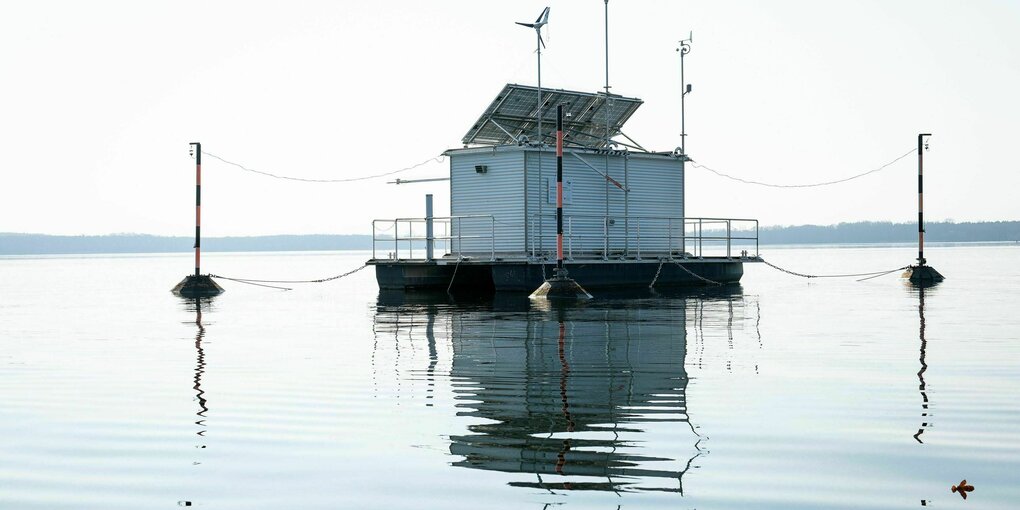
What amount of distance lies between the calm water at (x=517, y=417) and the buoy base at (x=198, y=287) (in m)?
16.4

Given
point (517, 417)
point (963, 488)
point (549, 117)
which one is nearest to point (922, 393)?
point (517, 417)

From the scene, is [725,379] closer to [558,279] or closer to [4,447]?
[4,447]

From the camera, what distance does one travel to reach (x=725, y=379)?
39.7 ft

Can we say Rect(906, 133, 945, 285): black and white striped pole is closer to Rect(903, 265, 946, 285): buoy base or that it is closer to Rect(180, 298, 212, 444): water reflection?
Rect(903, 265, 946, 285): buoy base

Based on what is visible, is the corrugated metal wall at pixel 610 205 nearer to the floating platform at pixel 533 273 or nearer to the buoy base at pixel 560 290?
the floating platform at pixel 533 273

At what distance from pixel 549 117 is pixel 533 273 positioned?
611cm

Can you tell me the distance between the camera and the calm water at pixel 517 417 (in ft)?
22.3

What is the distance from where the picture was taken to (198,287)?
121 feet

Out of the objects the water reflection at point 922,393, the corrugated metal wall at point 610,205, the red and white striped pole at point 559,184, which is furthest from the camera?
the corrugated metal wall at point 610,205

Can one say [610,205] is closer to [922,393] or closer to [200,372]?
[200,372]

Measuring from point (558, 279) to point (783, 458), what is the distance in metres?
21.8

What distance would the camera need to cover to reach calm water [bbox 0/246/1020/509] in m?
6.79

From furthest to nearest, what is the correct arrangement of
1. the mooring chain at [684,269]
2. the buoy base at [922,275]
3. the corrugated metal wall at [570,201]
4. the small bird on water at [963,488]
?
1. the buoy base at [922,275]
2. the mooring chain at [684,269]
3. the corrugated metal wall at [570,201]
4. the small bird on water at [963,488]

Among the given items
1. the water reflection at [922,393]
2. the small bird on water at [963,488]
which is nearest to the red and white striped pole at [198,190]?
the water reflection at [922,393]
